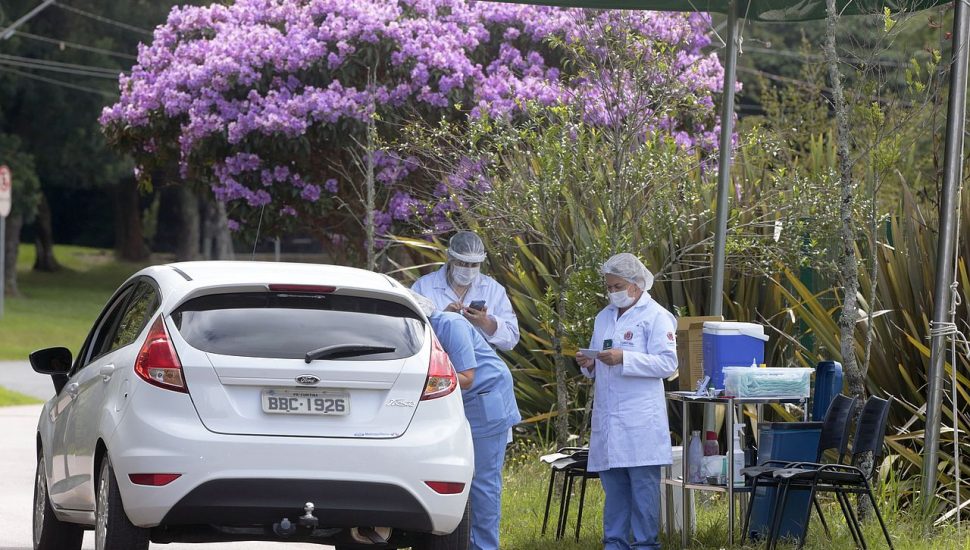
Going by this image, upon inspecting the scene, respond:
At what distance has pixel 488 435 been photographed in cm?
792

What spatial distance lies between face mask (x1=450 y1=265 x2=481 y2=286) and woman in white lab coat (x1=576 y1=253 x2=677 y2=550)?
29.5 inches

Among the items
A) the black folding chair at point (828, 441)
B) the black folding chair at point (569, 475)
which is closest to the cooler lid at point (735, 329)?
the black folding chair at point (828, 441)

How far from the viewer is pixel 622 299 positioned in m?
8.11

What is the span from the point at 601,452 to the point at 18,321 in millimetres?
27491

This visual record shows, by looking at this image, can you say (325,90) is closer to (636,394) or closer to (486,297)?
(486,297)

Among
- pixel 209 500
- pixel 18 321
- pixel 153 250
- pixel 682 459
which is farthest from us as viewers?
pixel 153 250

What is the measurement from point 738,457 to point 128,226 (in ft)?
154

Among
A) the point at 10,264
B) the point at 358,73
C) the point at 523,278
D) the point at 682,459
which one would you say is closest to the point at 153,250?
the point at 10,264

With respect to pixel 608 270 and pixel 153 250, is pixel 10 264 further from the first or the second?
pixel 608 270

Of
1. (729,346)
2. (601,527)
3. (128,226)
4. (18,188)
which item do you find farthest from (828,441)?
(128,226)

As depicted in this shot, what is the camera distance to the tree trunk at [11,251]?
41.7 m

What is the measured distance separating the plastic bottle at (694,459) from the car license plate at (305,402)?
2.48 metres

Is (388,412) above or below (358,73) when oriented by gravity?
below

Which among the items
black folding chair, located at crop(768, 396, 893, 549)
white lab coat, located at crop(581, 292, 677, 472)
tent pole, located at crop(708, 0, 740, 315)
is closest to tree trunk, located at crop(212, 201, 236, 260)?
tent pole, located at crop(708, 0, 740, 315)
